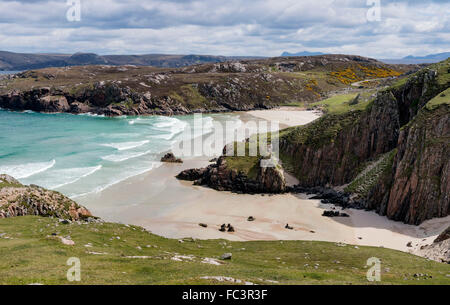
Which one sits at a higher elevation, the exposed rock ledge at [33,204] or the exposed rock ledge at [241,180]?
the exposed rock ledge at [33,204]

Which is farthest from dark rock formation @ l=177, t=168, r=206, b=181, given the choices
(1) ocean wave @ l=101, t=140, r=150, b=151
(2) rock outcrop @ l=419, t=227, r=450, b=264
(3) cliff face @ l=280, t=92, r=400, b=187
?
(2) rock outcrop @ l=419, t=227, r=450, b=264

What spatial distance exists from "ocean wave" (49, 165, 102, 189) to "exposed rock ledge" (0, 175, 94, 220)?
2425 cm

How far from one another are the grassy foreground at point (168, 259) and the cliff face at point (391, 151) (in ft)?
44.7

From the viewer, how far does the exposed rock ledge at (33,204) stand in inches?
1495

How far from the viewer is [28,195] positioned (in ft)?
130

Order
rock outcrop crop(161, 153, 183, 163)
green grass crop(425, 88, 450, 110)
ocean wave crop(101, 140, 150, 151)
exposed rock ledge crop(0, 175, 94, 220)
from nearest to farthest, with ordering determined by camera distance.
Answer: exposed rock ledge crop(0, 175, 94, 220) < green grass crop(425, 88, 450, 110) < rock outcrop crop(161, 153, 183, 163) < ocean wave crop(101, 140, 150, 151)

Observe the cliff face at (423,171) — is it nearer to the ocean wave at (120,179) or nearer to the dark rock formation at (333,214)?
the dark rock formation at (333,214)

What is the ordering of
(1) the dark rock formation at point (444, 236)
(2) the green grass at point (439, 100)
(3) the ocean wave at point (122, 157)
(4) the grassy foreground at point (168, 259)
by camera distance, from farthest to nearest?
(3) the ocean wave at point (122, 157) < (2) the green grass at point (439, 100) < (1) the dark rock formation at point (444, 236) < (4) the grassy foreground at point (168, 259)

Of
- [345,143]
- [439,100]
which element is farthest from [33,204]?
[439,100]

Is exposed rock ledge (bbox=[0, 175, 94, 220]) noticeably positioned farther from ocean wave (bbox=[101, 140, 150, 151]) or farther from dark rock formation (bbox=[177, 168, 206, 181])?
ocean wave (bbox=[101, 140, 150, 151])

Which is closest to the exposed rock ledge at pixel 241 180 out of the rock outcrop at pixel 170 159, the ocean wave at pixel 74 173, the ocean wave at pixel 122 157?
the rock outcrop at pixel 170 159

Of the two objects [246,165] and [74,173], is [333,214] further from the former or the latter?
[74,173]

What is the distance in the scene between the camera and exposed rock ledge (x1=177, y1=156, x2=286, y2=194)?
59562mm
